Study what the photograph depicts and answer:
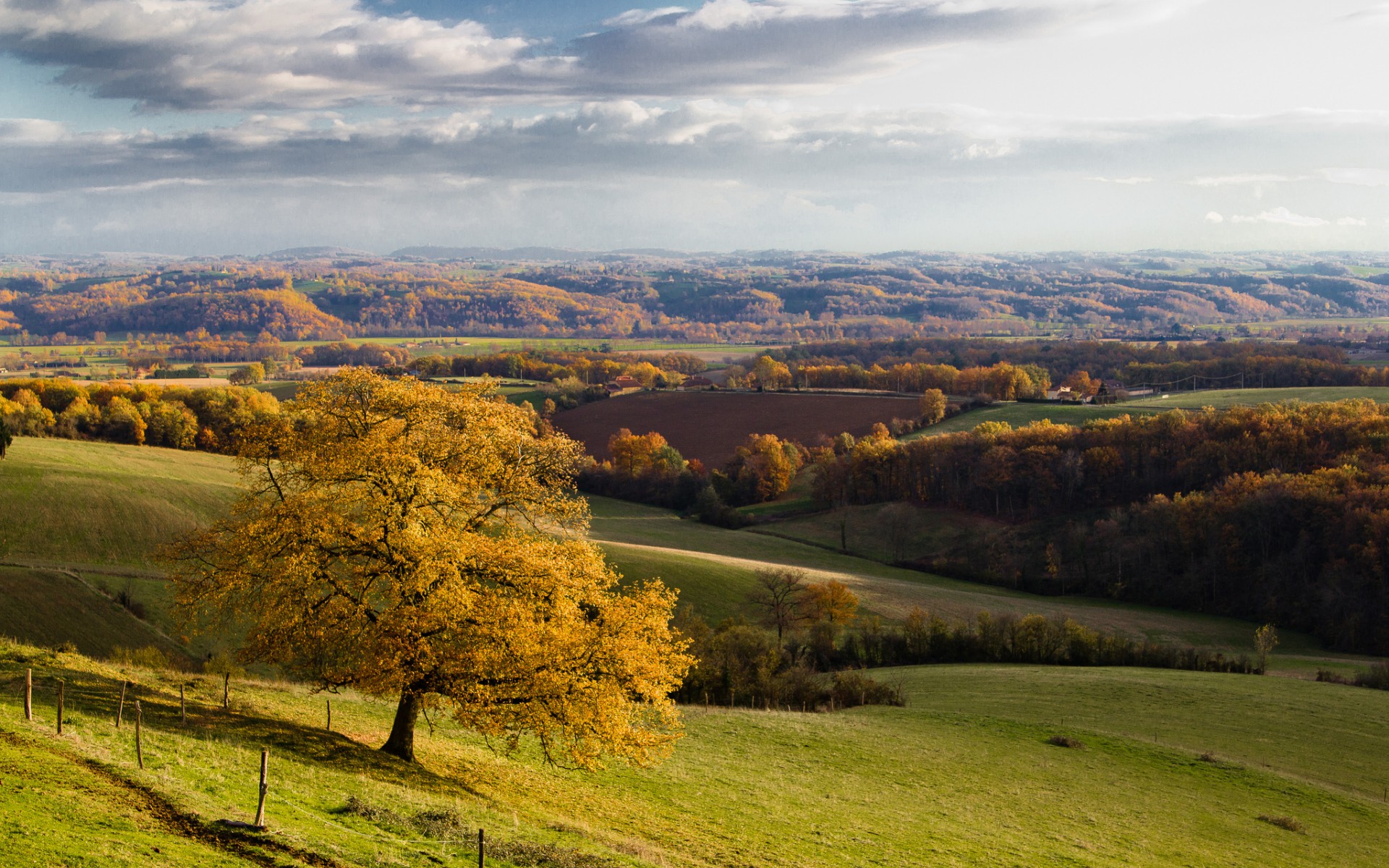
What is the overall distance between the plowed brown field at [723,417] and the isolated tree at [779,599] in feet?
197

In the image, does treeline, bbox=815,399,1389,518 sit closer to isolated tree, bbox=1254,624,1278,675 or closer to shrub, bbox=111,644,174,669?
isolated tree, bbox=1254,624,1278,675


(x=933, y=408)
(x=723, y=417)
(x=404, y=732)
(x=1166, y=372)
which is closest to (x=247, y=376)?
(x=723, y=417)

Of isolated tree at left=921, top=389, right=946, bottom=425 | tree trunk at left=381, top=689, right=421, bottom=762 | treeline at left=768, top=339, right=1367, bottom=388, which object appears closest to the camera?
tree trunk at left=381, top=689, right=421, bottom=762

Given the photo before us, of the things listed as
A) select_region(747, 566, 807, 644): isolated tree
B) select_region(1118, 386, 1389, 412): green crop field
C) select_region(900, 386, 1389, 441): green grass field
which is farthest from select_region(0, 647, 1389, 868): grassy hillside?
select_region(1118, 386, 1389, 412): green crop field

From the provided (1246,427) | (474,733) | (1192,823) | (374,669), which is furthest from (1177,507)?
(374,669)

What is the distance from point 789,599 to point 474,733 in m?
41.3

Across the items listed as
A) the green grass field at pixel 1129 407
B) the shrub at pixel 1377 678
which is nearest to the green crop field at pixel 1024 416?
the green grass field at pixel 1129 407

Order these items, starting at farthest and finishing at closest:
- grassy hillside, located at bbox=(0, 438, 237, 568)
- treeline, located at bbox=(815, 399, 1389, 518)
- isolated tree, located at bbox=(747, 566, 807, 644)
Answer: treeline, located at bbox=(815, 399, 1389, 518)
isolated tree, located at bbox=(747, 566, 807, 644)
grassy hillside, located at bbox=(0, 438, 237, 568)

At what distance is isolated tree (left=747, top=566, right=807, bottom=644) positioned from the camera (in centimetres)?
6431

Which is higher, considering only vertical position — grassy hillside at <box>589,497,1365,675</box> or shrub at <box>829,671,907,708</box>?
shrub at <box>829,671,907,708</box>

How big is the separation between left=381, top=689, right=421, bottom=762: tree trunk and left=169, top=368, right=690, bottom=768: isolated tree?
0.05 metres

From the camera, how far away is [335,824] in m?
17.5

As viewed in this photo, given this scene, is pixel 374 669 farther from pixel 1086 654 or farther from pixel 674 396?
pixel 674 396

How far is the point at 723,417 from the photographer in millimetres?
146000
